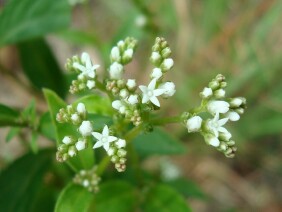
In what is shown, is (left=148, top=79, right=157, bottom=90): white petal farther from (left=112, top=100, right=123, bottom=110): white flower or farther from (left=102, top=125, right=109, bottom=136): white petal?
(left=102, top=125, right=109, bottom=136): white petal

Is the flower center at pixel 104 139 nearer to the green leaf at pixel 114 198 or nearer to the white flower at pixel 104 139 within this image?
the white flower at pixel 104 139

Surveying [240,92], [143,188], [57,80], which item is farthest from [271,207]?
[57,80]

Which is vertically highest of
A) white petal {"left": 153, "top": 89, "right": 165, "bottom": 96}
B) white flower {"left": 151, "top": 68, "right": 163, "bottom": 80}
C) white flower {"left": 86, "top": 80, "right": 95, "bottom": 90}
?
white flower {"left": 151, "top": 68, "right": 163, "bottom": 80}

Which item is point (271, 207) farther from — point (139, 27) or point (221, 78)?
point (221, 78)

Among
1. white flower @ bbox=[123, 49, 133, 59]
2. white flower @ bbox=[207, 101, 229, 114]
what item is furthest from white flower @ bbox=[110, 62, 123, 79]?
white flower @ bbox=[207, 101, 229, 114]

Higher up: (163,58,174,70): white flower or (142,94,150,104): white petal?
(163,58,174,70): white flower
